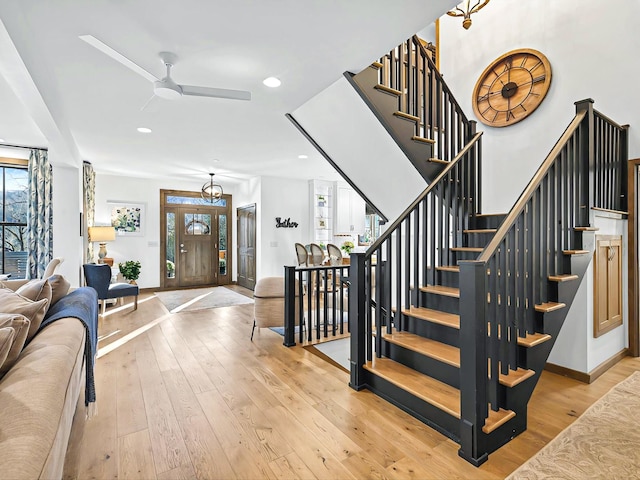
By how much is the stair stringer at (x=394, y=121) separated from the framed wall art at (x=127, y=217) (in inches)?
259

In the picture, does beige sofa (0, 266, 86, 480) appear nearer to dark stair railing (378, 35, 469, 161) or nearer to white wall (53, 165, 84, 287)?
dark stair railing (378, 35, 469, 161)

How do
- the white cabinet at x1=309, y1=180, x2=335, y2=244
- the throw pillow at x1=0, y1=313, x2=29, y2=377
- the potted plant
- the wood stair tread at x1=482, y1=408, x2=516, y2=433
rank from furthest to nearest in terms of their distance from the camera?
1. the white cabinet at x1=309, y1=180, x2=335, y2=244
2. the potted plant
3. the wood stair tread at x1=482, y1=408, x2=516, y2=433
4. the throw pillow at x1=0, y1=313, x2=29, y2=377

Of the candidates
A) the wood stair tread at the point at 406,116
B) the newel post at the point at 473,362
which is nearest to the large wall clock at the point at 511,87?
the wood stair tread at the point at 406,116

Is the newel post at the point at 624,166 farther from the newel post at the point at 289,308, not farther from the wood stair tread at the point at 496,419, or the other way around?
the newel post at the point at 289,308

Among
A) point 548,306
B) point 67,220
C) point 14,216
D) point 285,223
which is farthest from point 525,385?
point 14,216

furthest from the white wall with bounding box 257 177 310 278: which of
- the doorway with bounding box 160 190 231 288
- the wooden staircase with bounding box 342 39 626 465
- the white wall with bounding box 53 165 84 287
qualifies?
the wooden staircase with bounding box 342 39 626 465

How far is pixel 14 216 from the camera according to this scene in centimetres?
592

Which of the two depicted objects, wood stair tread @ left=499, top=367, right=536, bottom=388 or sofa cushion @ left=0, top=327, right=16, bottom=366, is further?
wood stair tread @ left=499, top=367, right=536, bottom=388

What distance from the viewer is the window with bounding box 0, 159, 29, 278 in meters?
5.86

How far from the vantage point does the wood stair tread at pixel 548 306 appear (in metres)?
2.27

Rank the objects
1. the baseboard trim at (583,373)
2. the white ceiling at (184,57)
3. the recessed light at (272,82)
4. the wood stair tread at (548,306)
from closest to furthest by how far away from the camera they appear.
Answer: the white ceiling at (184,57) → the wood stair tread at (548,306) → the baseboard trim at (583,373) → the recessed light at (272,82)

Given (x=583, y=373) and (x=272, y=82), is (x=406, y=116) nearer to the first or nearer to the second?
(x=272, y=82)

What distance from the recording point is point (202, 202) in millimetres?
8633

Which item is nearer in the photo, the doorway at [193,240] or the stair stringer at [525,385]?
the stair stringer at [525,385]
